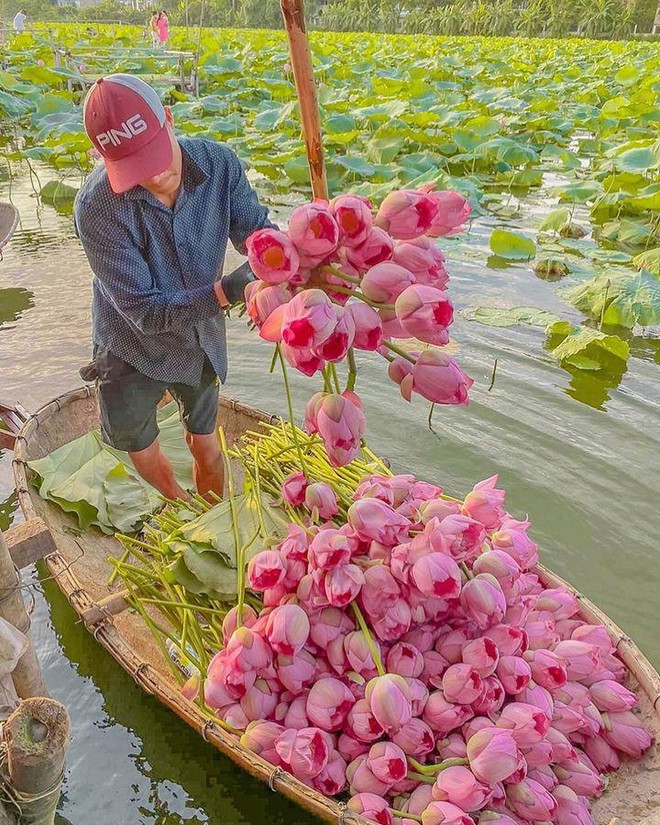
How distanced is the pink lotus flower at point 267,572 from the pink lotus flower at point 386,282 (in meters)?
0.64

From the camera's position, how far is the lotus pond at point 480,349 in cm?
187

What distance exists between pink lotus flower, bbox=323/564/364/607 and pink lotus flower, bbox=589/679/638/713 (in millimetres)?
586

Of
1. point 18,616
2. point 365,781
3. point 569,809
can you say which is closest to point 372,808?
point 365,781

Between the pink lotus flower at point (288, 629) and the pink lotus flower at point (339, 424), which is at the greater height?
the pink lotus flower at point (339, 424)

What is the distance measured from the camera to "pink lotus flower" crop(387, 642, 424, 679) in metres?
1.32

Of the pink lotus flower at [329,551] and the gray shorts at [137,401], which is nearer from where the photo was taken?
the pink lotus flower at [329,551]

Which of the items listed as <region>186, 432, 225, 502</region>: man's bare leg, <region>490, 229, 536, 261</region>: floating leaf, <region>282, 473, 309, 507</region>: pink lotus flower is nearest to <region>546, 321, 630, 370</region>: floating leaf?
<region>490, 229, 536, 261</region>: floating leaf

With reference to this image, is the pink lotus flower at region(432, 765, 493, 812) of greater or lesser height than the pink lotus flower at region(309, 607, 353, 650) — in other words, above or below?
below

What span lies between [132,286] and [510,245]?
3397 millimetres

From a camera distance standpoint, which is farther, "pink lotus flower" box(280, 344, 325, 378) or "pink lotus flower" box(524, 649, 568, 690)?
"pink lotus flower" box(524, 649, 568, 690)

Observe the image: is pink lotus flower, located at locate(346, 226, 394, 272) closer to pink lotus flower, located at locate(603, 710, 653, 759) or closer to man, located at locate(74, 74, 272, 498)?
man, located at locate(74, 74, 272, 498)

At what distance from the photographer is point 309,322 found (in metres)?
0.80

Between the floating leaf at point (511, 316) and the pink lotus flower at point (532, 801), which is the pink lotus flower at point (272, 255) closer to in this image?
the pink lotus flower at point (532, 801)

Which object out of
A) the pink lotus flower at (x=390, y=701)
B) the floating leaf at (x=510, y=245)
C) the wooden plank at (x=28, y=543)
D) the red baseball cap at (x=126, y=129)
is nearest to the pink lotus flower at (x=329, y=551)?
the pink lotus flower at (x=390, y=701)
